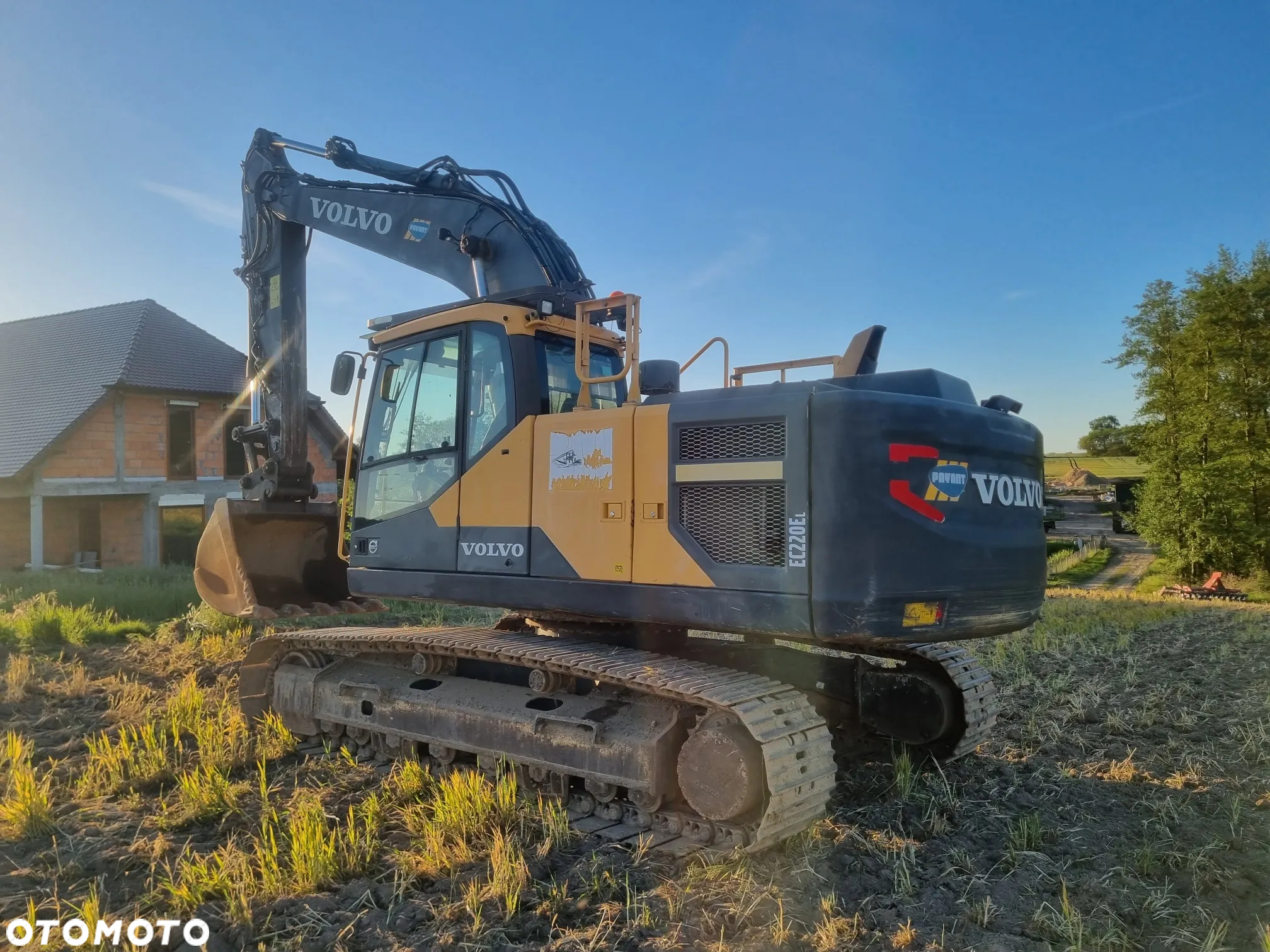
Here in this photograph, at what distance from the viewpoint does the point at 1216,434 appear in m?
31.6

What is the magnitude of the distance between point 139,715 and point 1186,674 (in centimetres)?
960

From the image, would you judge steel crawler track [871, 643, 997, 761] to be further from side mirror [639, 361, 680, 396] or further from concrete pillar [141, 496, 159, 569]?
concrete pillar [141, 496, 159, 569]

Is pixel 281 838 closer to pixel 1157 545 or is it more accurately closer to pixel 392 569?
pixel 392 569

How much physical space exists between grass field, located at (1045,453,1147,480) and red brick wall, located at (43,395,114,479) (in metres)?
59.2

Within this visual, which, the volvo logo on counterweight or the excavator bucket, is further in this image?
the excavator bucket

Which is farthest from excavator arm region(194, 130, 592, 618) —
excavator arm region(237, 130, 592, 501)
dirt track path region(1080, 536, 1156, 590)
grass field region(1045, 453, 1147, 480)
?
grass field region(1045, 453, 1147, 480)

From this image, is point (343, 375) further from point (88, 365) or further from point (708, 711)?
point (88, 365)

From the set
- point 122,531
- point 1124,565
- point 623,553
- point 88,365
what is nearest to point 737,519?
point 623,553

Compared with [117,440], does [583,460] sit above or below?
below

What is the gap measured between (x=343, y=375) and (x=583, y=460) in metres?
2.26

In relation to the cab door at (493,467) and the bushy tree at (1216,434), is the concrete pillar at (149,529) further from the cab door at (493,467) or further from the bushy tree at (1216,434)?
the bushy tree at (1216,434)

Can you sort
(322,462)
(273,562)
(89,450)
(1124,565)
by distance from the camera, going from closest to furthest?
1. (273,562)
2. (89,450)
3. (322,462)
4. (1124,565)

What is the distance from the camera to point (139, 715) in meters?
6.71

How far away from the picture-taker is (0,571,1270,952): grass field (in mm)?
3523
